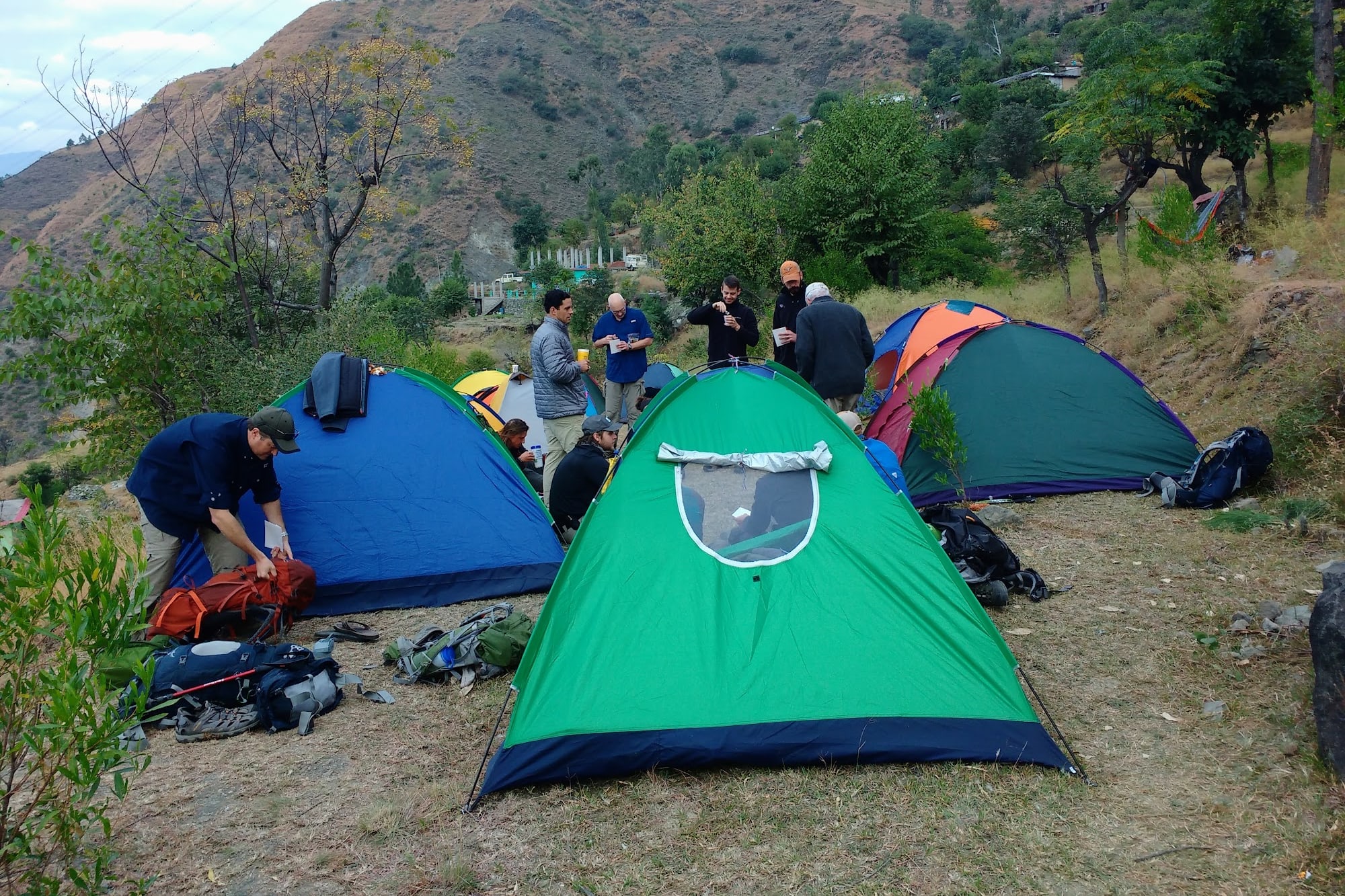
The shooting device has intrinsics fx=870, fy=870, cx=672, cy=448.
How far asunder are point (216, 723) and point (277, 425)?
1.75 metres

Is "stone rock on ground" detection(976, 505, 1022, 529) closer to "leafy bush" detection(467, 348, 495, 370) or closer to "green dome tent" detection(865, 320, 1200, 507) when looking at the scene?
"green dome tent" detection(865, 320, 1200, 507)

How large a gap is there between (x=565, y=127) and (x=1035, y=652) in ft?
288

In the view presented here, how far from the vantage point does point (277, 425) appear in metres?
5.13

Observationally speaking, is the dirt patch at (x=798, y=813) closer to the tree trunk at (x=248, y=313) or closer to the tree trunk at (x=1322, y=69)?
the tree trunk at (x=248, y=313)

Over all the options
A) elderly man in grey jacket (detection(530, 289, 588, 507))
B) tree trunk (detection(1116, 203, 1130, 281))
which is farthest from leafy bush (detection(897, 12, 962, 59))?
elderly man in grey jacket (detection(530, 289, 588, 507))

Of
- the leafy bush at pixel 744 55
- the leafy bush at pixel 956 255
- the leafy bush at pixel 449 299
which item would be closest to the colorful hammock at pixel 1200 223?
the leafy bush at pixel 956 255

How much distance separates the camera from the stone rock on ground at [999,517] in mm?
6730

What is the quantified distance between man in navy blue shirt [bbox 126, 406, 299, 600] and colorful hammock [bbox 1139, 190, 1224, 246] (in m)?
13.0

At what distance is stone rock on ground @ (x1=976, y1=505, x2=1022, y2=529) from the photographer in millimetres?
6730

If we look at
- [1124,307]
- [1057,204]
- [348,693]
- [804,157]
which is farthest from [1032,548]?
[804,157]

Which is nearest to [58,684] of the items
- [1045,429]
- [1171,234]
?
[1045,429]

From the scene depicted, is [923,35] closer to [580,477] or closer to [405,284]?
[405,284]

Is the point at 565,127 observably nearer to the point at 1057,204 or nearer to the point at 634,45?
the point at 634,45

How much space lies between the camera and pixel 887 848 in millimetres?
3037
